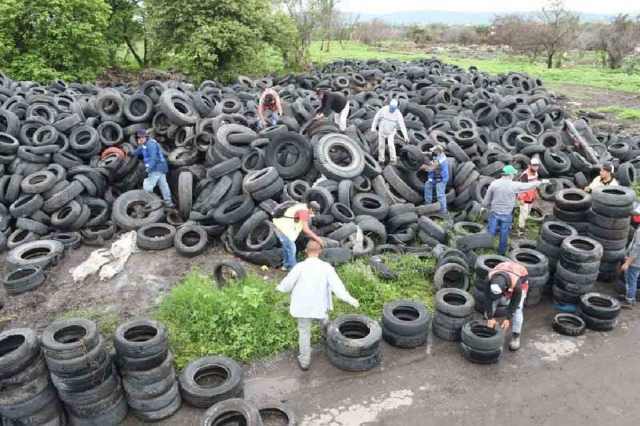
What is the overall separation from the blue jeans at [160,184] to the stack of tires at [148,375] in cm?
575

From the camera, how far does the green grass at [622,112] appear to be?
21.1 metres

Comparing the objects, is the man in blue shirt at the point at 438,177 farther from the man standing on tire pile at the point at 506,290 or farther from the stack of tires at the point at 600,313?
the man standing on tire pile at the point at 506,290

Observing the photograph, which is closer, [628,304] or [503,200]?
[628,304]

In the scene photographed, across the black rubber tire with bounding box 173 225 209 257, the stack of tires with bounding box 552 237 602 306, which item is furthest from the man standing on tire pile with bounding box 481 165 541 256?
the black rubber tire with bounding box 173 225 209 257

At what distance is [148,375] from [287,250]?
377 cm

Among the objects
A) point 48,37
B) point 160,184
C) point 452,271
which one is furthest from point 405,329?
point 48,37

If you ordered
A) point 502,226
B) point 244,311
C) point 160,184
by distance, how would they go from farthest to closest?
point 160,184, point 502,226, point 244,311

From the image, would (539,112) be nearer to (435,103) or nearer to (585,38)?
(435,103)

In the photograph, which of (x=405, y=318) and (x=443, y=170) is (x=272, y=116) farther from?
(x=405, y=318)

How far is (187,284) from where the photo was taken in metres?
8.54

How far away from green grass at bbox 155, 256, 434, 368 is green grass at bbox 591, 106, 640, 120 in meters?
17.6

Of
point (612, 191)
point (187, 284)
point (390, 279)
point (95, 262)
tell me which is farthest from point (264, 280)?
point (612, 191)

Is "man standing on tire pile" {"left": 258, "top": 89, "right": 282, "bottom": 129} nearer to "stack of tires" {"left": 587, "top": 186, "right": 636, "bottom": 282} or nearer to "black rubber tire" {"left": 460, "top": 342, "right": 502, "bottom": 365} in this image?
"stack of tires" {"left": 587, "top": 186, "right": 636, "bottom": 282}

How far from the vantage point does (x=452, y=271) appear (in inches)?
355
